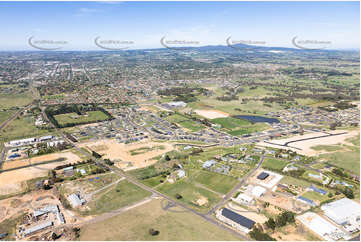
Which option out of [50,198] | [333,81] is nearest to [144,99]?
[50,198]

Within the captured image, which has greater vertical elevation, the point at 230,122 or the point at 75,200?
the point at 230,122

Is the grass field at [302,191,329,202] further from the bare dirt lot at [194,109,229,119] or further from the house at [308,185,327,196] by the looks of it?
the bare dirt lot at [194,109,229,119]

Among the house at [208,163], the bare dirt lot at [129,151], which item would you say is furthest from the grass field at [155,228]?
the bare dirt lot at [129,151]

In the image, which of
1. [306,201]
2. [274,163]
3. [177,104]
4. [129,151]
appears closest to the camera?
[306,201]

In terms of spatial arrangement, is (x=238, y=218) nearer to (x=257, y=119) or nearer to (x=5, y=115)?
(x=257, y=119)

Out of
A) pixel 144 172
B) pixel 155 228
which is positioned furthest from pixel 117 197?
pixel 155 228

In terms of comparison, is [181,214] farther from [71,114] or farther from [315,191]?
[71,114]

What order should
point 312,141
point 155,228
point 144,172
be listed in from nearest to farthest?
point 155,228 < point 144,172 < point 312,141
